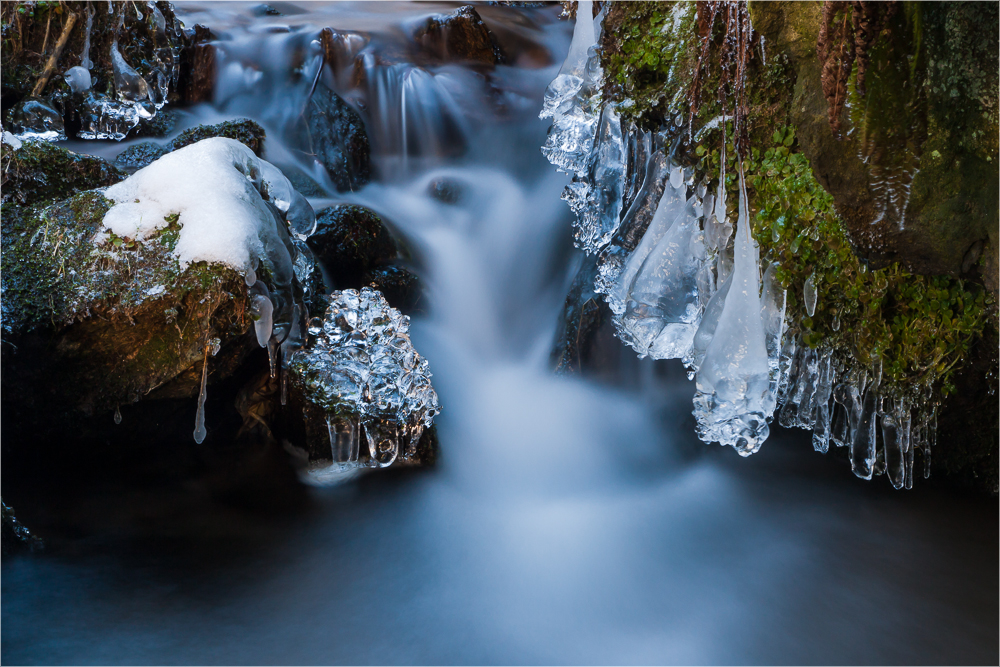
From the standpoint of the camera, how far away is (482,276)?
529 centimetres

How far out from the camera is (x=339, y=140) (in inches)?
228

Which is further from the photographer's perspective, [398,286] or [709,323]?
[398,286]

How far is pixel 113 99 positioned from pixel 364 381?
371 cm

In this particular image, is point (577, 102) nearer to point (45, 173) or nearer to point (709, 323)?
point (709, 323)

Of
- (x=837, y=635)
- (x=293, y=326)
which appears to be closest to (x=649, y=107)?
(x=293, y=326)

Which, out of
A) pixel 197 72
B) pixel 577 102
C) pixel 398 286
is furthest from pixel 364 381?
pixel 197 72

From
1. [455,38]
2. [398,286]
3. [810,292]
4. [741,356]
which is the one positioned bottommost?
[398,286]

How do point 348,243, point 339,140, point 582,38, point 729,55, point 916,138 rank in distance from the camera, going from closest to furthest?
1. point 916,138
2. point 729,55
3. point 582,38
4. point 348,243
5. point 339,140

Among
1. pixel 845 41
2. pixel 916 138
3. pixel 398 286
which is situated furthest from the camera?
pixel 398 286

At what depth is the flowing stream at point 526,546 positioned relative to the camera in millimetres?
2975

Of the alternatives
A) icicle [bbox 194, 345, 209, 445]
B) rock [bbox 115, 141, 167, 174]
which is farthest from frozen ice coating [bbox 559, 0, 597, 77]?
rock [bbox 115, 141, 167, 174]

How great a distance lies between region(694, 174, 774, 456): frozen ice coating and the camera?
315cm

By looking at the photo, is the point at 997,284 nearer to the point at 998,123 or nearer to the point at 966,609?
the point at 998,123

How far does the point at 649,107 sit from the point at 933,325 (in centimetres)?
185
